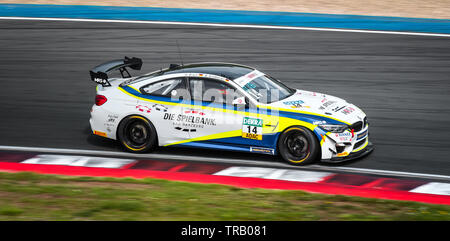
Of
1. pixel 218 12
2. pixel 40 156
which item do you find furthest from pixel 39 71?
pixel 218 12

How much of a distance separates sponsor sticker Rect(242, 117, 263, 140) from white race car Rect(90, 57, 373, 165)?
16 mm

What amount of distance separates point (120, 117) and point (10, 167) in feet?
6.40

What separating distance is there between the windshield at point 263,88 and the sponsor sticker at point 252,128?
1.30ft

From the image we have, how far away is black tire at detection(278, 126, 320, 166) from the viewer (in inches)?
370

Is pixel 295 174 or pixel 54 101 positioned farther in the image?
pixel 54 101

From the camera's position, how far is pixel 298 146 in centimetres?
960

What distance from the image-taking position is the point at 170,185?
8.73 meters

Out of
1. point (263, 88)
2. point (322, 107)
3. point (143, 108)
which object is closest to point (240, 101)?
point (263, 88)

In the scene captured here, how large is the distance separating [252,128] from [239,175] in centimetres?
79

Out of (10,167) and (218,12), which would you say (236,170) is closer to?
(10,167)

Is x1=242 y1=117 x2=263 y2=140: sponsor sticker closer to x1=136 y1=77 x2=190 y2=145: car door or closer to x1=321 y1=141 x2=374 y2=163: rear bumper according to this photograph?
x1=136 y1=77 x2=190 y2=145: car door

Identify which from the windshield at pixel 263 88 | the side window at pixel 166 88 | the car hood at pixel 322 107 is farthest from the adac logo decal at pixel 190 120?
the car hood at pixel 322 107
